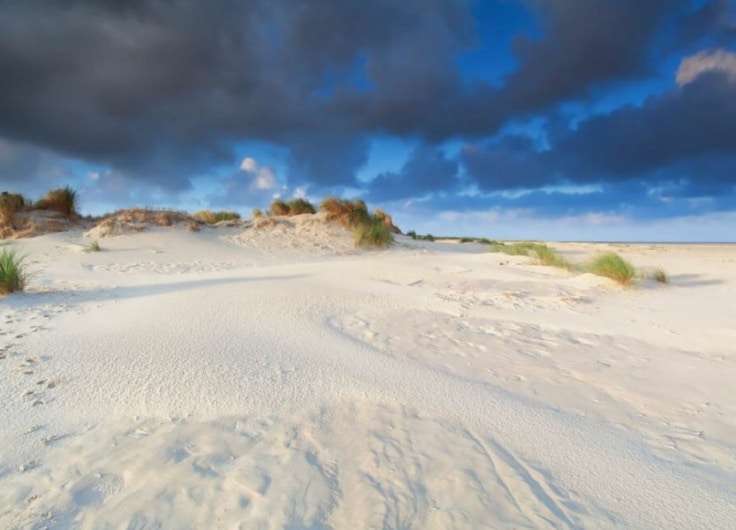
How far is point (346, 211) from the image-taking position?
39.1 ft

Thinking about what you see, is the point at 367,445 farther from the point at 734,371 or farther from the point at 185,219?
the point at 185,219

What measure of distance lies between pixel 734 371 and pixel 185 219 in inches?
456

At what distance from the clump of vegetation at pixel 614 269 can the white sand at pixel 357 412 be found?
1.17 meters

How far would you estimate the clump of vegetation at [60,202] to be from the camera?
11.5 metres

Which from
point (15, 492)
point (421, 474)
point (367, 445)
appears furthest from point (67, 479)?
point (421, 474)

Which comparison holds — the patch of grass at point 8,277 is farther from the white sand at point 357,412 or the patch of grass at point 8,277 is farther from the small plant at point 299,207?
the small plant at point 299,207

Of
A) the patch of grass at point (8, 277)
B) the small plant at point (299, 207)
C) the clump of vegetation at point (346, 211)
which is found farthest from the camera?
the small plant at point (299, 207)

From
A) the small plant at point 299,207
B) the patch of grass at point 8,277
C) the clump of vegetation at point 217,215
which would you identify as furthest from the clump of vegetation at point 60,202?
the patch of grass at point 8,277

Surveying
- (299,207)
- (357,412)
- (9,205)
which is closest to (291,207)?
(299,207)

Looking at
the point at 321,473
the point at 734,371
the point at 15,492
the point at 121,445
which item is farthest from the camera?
the point at 734,371

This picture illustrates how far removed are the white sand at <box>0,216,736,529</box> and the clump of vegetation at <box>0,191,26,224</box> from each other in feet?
27.0

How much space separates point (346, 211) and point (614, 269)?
7509 millimetres

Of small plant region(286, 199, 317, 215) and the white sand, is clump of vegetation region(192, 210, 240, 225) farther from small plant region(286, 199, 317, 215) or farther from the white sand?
the white sand

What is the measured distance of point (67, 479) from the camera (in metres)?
1.55
